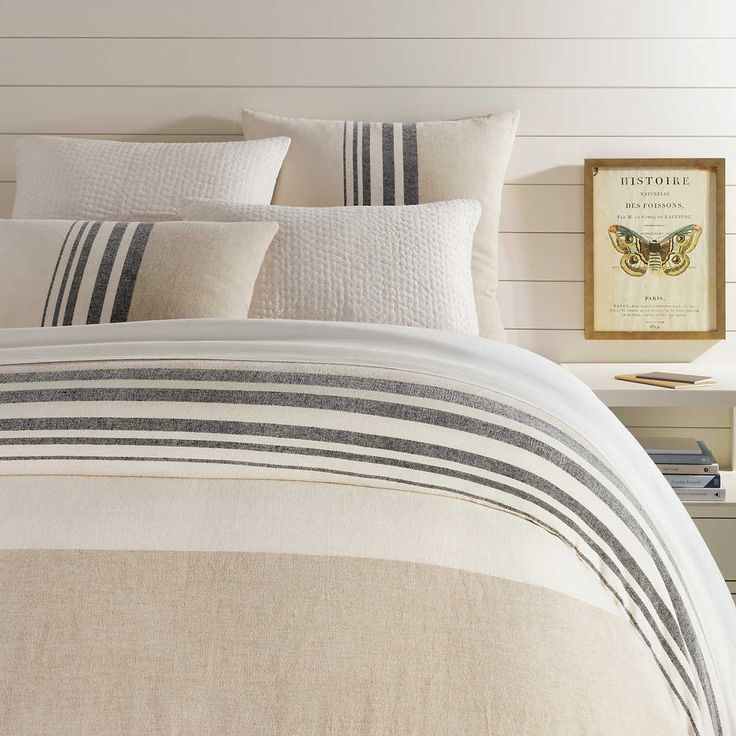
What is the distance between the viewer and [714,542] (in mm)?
2008

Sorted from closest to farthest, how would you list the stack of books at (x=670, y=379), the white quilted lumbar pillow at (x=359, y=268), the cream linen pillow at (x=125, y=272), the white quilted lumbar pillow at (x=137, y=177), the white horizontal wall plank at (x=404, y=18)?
the cream linen pillow at (x=125, y=272) < the white quilted lumbar pillow at (x=359, y=268) < the white quilted lumbar pillow at (x=137, y=177) < the stack of books at (x=670, y=379) < the white horizontal wall plank at (x=404, y=18)

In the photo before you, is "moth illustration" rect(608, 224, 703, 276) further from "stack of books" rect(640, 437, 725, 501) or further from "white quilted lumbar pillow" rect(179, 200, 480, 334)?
"white quilted lumbar pillow" rect(179, 200, 480, 334)

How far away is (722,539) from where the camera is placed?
2.00 meters

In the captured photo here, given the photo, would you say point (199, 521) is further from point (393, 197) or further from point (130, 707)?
point (393, 197)

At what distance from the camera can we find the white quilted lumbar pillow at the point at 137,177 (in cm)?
179

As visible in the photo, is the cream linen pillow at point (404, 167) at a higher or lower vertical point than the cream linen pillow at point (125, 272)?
higher

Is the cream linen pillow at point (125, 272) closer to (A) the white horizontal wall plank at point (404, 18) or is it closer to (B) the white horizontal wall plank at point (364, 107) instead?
(B) the white horizontal wall plank at point (364, 107)

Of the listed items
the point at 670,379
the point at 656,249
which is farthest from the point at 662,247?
the point at 670,379

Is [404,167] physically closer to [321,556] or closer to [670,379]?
[670,379]

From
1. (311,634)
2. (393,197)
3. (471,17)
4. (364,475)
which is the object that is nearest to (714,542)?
(393,197)

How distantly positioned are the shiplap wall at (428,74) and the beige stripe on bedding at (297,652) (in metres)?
1.72

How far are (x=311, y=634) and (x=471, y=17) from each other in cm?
195

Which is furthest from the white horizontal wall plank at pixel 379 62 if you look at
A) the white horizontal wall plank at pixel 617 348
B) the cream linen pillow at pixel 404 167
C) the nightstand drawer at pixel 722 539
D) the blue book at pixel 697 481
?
the nightstand drawer at pixel 722 539

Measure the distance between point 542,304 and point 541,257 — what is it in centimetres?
13
